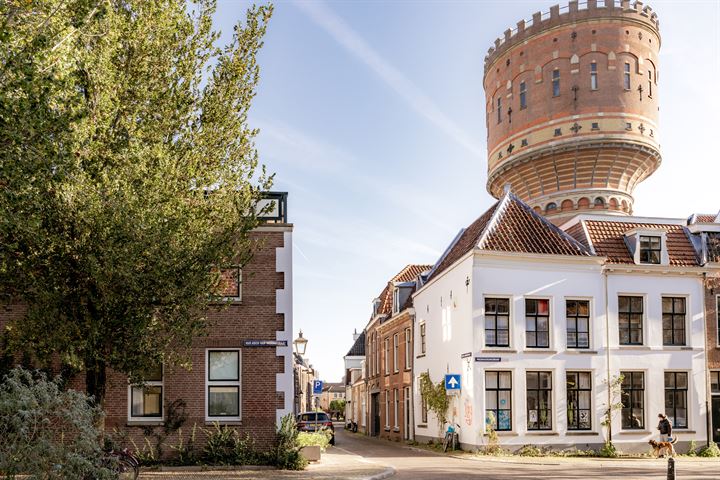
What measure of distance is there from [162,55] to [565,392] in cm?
1940

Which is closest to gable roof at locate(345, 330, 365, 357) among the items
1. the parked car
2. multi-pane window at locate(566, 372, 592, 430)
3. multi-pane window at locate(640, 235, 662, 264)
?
the parked car

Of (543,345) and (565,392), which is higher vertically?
(543,345)

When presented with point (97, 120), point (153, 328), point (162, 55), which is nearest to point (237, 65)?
point (162, 55)

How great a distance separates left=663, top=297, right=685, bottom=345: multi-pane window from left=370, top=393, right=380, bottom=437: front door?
2113 centimetres

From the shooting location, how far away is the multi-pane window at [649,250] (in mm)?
29547

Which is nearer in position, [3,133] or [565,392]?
[3,133]

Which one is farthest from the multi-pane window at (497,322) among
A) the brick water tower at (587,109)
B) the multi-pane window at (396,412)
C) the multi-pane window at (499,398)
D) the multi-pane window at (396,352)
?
the brick water tower at (587,109)

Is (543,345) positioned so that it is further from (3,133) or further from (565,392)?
(3,133)

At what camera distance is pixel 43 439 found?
11016 millimetres

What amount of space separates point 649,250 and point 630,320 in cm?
293

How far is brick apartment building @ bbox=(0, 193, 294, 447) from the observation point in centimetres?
1953

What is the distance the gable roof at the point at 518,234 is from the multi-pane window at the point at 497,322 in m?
2.01

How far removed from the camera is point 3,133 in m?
9.95

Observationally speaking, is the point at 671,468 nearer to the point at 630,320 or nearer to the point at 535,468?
the point at 535,468
